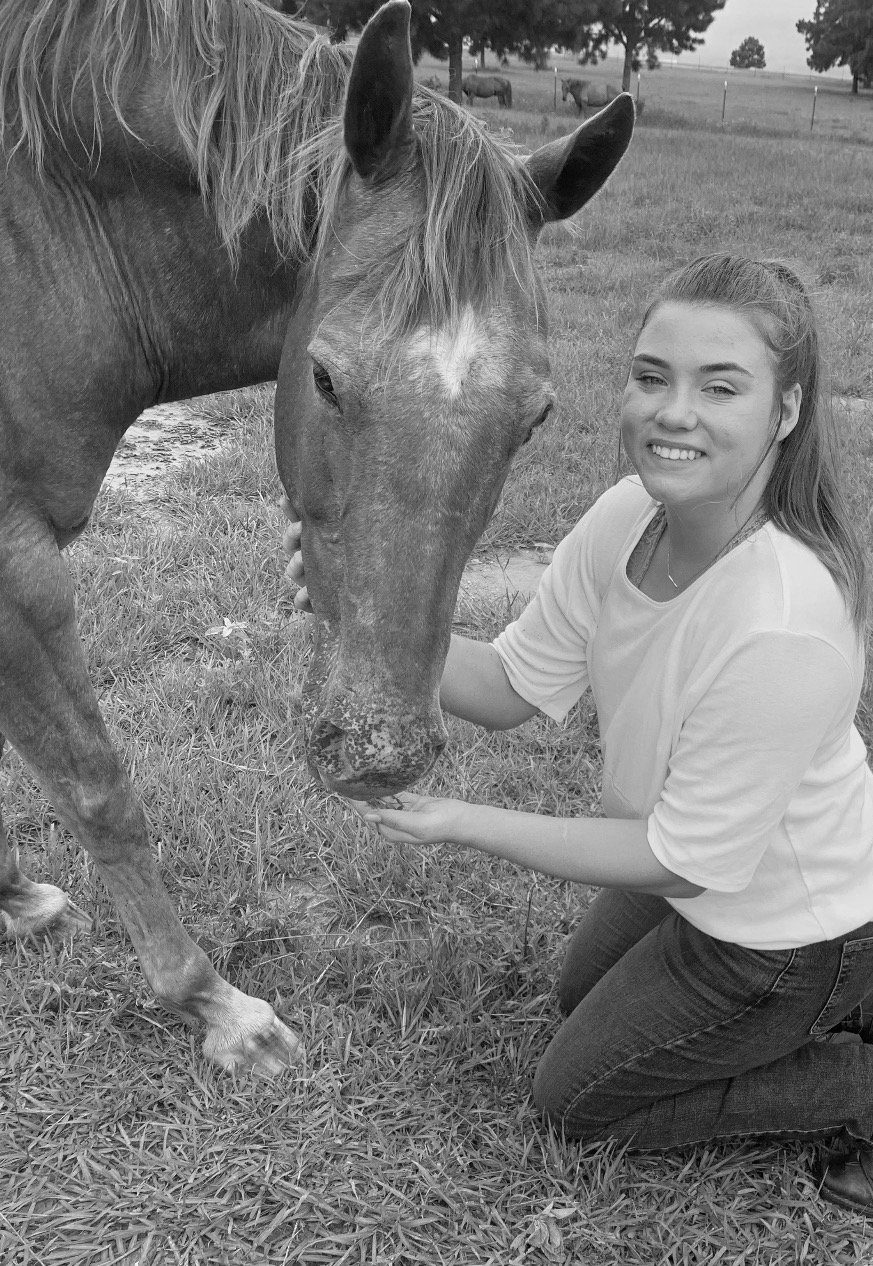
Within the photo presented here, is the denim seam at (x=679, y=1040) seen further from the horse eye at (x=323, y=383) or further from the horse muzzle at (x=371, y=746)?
the horse eye at (x=323, y=383)

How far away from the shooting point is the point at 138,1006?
7.13 ft

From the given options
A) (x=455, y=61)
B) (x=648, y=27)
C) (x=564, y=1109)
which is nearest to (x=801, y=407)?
(x=564, y=1109)

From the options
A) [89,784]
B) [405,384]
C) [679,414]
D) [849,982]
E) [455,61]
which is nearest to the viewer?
[405,384]

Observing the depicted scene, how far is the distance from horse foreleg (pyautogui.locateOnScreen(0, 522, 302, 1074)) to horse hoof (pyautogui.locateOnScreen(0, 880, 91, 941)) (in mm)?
299

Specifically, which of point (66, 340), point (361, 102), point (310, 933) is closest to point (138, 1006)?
point (310, 933)

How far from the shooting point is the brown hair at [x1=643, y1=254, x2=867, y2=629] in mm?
1638

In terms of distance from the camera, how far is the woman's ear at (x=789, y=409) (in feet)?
5.46

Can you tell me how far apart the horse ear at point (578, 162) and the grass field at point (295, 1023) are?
45cm

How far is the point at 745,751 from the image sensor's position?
162 centimetres

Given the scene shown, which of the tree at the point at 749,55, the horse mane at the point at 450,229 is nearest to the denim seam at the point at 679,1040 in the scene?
the horse mane at the point at 450,229

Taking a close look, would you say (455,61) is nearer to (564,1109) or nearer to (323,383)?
(323,383)

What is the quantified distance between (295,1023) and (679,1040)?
2.70 ft

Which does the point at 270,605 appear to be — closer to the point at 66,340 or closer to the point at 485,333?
the point at 66,340

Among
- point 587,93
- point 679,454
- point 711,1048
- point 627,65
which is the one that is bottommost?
point 711,1048
